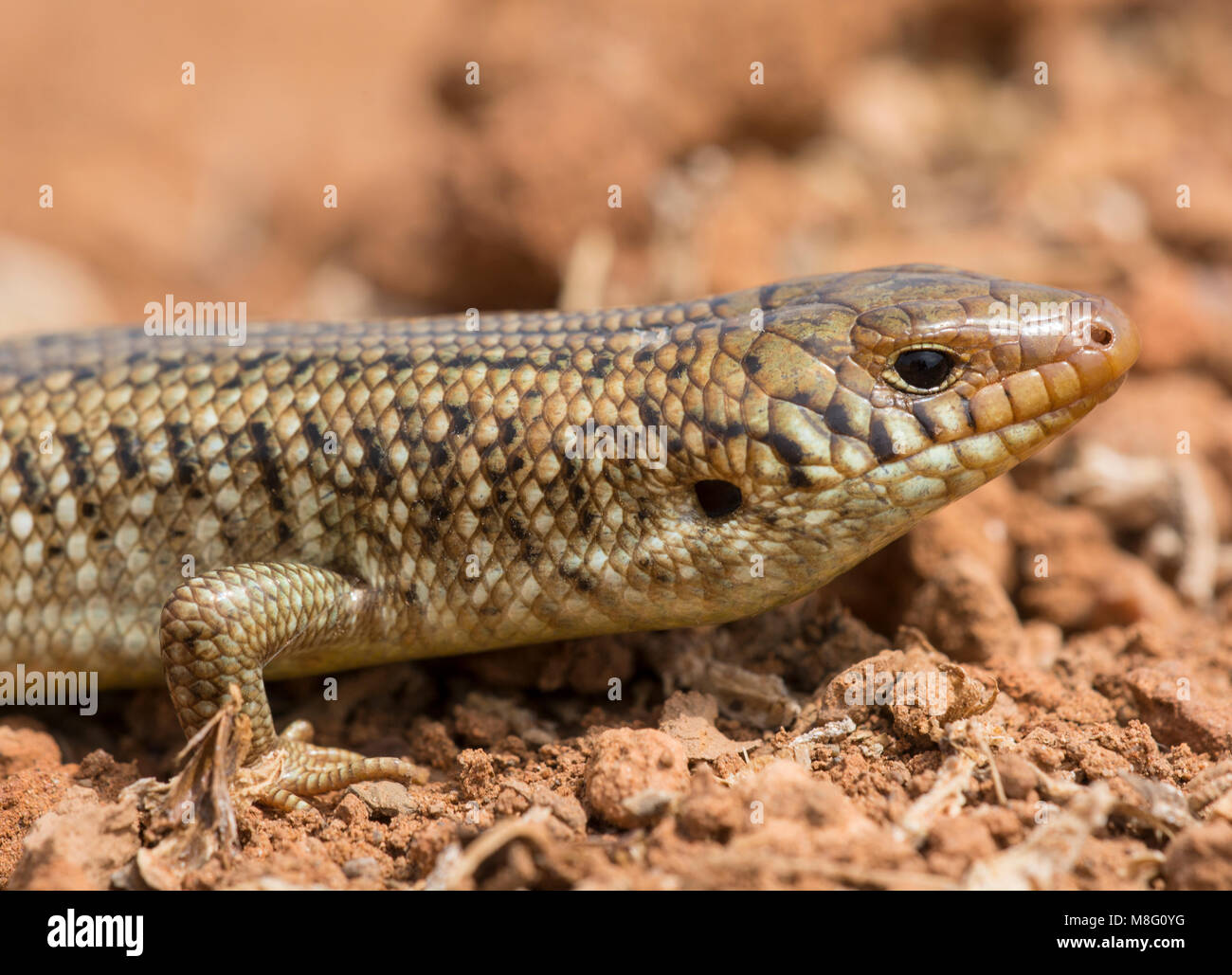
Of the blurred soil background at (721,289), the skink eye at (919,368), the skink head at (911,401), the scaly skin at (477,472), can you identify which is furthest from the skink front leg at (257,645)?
the skink eye at (919,368)

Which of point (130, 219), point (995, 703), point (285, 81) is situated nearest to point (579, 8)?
point (130, 219)

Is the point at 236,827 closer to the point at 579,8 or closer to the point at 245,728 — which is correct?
the point at 245,728

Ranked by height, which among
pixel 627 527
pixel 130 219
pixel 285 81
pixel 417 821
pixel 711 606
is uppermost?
pixel 285 81

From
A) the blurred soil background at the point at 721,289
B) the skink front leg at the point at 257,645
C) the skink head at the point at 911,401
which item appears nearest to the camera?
the blurred soil background at the point at 721,289

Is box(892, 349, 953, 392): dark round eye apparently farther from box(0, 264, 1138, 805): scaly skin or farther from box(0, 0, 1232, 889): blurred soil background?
box(0, 0, 1232, 889): blurred soil background

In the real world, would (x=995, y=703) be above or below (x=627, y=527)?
below

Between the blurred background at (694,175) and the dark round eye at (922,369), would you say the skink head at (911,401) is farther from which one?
the blurred background at (694,175)
